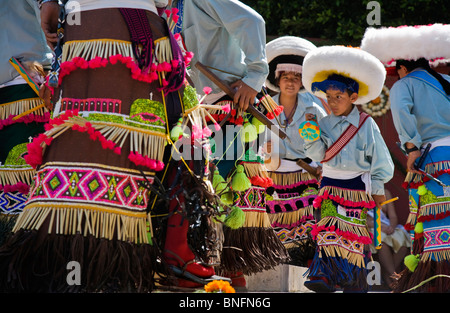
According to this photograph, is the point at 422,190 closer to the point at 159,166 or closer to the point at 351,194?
the point at 351,194

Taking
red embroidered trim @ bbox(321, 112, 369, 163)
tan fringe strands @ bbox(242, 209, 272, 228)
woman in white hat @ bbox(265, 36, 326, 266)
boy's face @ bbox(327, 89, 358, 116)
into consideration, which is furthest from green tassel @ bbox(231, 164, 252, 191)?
woman in white hat @ bbox(265, 36, 326, 266)

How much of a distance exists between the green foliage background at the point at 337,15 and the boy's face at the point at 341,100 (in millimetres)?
5495

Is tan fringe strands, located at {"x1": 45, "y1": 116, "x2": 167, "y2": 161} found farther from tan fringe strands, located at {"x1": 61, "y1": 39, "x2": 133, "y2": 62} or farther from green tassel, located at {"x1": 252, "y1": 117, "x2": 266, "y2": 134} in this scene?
green tassel, located at {"x1": 252, "y1": 117, "x2": 266, "y2": 134}

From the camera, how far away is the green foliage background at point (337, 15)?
11.0 metres

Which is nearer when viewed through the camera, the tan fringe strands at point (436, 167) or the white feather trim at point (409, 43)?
the tan fringe strands at point (436, 167)

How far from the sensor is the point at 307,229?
6.96m

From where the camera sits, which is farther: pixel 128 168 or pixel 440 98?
pixel 440 98

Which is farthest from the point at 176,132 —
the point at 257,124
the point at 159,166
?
the point at 257,124

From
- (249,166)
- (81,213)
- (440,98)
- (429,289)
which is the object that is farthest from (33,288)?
(440,98)

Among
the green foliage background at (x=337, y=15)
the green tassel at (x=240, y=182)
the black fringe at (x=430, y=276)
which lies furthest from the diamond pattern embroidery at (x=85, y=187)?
the green foliage background at (x=337, y=15)

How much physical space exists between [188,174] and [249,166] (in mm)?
1573

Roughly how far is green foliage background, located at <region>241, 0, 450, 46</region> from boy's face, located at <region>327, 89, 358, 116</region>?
549cm

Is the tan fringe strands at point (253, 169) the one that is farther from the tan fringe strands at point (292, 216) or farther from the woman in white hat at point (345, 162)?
the tan fringe strands at point (292, 216)
